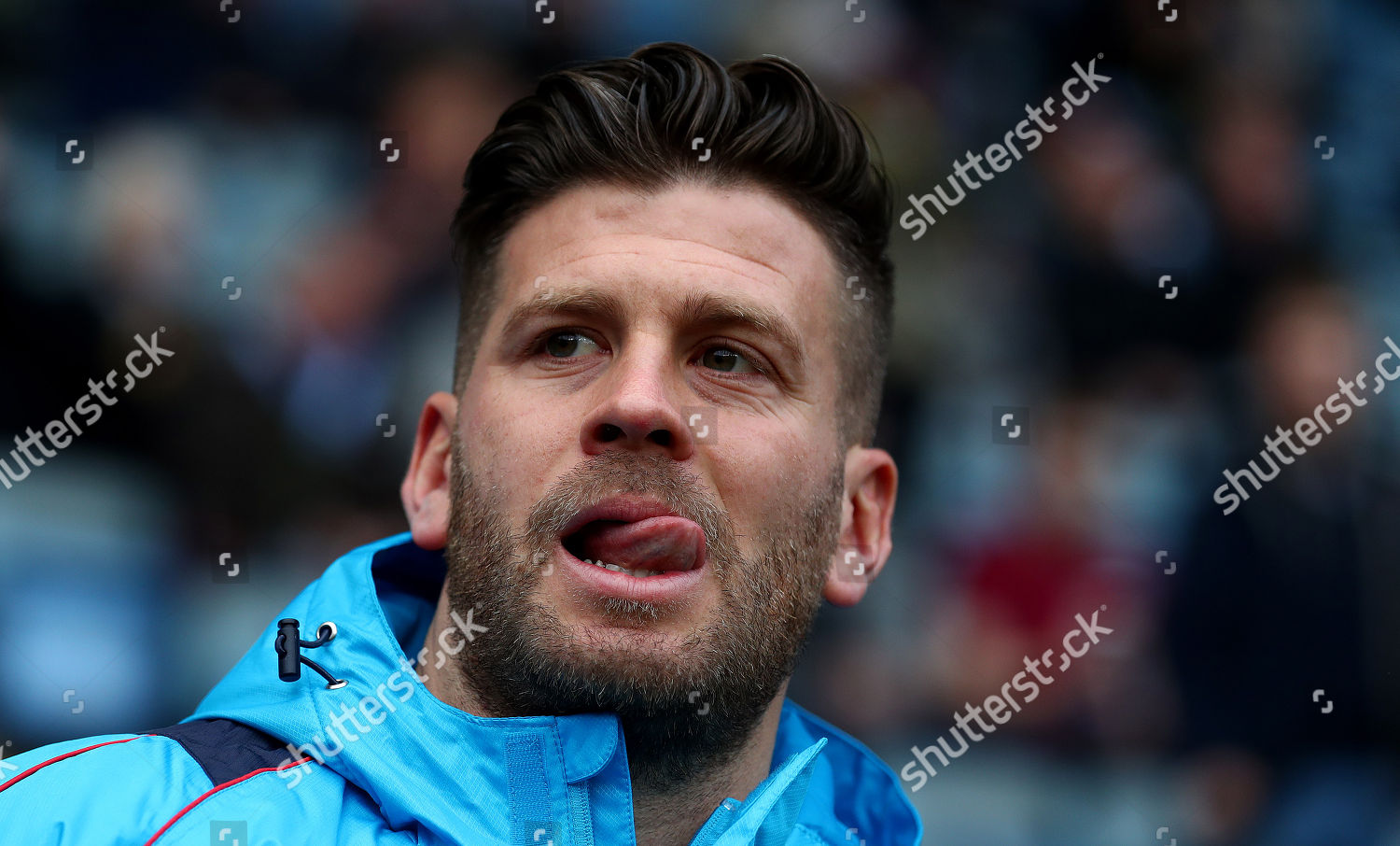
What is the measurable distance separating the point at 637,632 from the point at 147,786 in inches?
30.2

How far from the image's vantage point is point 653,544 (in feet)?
6.25

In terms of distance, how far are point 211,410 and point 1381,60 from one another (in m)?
4.97

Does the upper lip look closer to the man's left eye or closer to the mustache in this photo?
the mustache

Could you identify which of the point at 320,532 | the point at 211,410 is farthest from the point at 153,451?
the point at 320,532

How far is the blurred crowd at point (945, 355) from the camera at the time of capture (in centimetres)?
351

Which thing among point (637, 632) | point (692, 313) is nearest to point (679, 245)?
point (692, 313)

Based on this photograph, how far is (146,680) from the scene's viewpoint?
10.8 ft

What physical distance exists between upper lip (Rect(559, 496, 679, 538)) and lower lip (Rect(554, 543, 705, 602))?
57mm

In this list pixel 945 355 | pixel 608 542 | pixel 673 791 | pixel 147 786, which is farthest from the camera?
pixel 945 355

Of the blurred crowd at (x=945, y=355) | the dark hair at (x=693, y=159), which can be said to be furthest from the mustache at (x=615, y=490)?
the blurred crowd at (x=945, y=355)

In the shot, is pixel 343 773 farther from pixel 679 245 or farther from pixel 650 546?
pixel 679 245

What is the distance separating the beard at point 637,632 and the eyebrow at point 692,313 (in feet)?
0.94

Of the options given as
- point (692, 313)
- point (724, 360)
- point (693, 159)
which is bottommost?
point (724, 360)

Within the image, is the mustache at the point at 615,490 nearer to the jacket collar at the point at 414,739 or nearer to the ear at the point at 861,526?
the jacket collar at the point at 414,739
